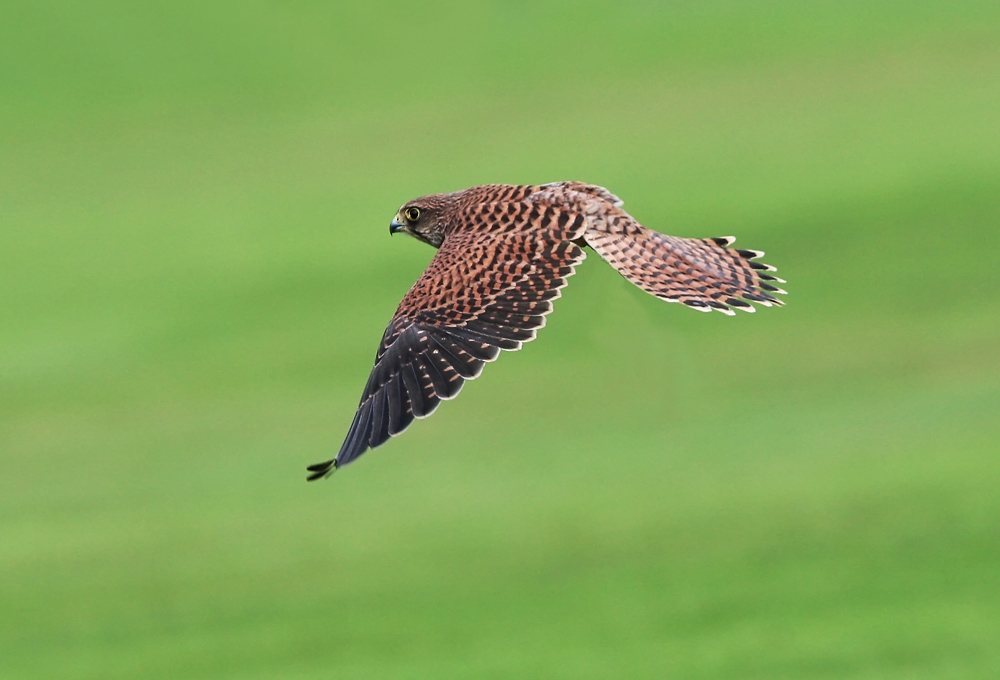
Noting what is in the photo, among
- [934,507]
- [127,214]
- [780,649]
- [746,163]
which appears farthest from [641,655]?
[127,214]

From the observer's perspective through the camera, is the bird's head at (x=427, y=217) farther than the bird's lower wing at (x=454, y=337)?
Yes

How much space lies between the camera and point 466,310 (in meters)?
→ 8.84

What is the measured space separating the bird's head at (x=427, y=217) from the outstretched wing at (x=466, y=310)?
2.07 feet

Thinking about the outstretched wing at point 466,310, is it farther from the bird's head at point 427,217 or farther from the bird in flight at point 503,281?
the bird's head at point 427,217

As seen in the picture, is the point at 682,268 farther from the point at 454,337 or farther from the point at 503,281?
the point at 454,337

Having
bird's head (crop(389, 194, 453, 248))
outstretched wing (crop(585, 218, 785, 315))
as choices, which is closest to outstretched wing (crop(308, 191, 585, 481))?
outstretched wing (crop(585, 218, 785, 315))

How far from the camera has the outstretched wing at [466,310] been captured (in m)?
8.20

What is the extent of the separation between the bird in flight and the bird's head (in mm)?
37

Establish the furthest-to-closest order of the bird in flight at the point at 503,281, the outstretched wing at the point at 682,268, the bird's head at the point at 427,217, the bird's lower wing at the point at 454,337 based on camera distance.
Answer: the bird's head at the point at 427,217
the outstretched wing at the point at 682,268
the bird in flight at the point at 503,281
the bird's lower wing at the point at 454,337

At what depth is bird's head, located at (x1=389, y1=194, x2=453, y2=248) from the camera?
1044 centimetres

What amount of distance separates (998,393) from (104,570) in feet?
37.9

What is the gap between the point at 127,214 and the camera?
33406mm

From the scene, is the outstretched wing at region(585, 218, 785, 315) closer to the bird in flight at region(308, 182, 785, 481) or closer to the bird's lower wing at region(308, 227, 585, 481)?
the bird in flight at region(308, 182, 785, 481)

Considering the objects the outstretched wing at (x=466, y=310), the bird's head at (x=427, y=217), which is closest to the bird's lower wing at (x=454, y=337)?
the outstretched wing at (x=466, y=310)
